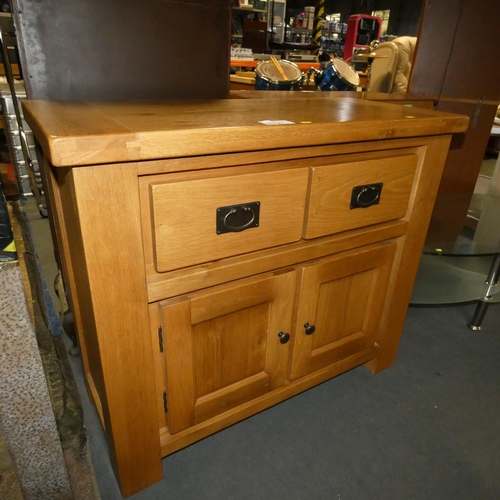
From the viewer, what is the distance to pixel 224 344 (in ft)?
2.57

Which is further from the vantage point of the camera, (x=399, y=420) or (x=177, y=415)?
(x=399, y=420)

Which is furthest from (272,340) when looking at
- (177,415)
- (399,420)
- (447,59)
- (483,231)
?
(447,59)

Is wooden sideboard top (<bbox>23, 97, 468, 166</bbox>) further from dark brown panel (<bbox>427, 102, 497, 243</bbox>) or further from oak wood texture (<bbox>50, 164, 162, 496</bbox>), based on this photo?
dark brown panel (<bbox>427, 102, 497, 243</bbox>)

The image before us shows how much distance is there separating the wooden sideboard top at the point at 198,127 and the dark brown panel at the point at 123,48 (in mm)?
105

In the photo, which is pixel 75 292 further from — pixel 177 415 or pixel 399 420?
pixel 399 420

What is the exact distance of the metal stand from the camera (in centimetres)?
135

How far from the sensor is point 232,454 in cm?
92

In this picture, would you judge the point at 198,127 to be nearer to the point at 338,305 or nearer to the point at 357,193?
the point at 357,193

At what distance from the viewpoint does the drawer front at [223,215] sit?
60 centimetres

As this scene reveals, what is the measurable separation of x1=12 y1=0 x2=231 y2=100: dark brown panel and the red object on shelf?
5121 mm

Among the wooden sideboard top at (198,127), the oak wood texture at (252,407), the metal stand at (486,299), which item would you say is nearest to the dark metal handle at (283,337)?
the oak wood texture at (252,407)

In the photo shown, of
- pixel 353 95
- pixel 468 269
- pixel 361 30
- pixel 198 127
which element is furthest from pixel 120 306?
pixel 361 30

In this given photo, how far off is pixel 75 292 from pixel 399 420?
85 cm

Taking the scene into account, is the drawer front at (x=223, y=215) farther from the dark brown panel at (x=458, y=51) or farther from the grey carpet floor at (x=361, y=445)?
the dark brown panel at (x=458, y=51)
